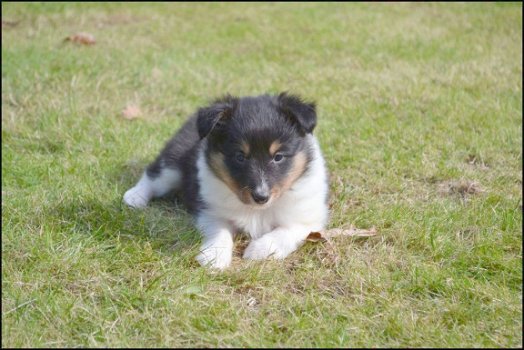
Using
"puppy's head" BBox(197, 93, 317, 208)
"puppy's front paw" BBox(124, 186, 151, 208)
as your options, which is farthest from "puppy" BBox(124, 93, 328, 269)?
"puppy's front paw" BBox(124, 186, 151, 208)

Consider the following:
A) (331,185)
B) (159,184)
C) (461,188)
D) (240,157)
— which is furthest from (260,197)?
(461,188)

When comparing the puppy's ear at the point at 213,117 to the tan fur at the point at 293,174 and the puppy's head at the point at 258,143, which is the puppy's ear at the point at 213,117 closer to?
the puppy's head at the point at 258,143

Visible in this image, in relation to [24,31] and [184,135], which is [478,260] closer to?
[184,135]

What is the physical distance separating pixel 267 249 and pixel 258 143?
25.8 inches

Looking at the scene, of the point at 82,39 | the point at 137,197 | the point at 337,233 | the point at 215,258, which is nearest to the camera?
the point at 215,258

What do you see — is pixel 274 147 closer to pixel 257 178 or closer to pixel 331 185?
pixel 257 178

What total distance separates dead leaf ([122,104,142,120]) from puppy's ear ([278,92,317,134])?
275 centimetres

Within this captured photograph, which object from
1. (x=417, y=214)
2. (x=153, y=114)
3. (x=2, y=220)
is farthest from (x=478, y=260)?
(x=153, y=114)

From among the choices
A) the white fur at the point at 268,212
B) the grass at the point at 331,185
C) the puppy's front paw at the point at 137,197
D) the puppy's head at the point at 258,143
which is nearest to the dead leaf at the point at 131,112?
the grass at the point at 331,185

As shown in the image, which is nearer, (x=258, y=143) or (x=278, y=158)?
(x=258, y=143)

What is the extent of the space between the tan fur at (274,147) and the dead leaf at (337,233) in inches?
23.0

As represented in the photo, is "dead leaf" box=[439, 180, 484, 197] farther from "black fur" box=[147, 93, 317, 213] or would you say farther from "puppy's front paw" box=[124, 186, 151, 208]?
"puppy's front paw" box=[124, 186, 151, 208]

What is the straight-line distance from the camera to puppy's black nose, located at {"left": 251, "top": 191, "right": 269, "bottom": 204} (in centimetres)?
371

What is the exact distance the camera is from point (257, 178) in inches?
148
